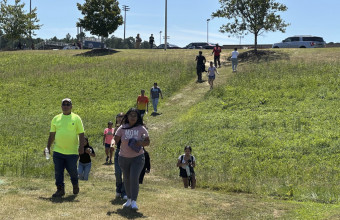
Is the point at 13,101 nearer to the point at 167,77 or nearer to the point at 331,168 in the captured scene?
the point at 167,77

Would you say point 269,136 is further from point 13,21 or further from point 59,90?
point 13,21

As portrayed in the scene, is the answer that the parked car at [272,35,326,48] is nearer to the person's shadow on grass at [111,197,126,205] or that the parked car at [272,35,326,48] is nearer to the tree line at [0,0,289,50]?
the tree line at [0,0,289,50]

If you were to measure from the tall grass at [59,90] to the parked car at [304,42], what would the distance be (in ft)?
47.2

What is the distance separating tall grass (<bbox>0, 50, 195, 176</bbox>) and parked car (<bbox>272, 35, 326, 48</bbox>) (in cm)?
1439

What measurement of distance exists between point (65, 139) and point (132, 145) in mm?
1552

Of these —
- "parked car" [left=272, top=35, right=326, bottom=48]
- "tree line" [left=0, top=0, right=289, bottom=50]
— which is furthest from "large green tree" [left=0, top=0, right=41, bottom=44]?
"parked car" [left=272, top=35, right=326, bottom=48]

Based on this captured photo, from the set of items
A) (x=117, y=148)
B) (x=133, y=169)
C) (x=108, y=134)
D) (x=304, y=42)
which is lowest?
(x=108, y=134)

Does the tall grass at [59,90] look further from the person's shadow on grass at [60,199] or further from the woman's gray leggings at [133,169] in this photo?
the woman's gray leggings at [133,169]

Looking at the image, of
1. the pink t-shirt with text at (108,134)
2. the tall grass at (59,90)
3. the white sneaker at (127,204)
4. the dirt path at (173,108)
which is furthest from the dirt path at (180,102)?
the white sneaker at (127,204)

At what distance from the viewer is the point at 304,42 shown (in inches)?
1793

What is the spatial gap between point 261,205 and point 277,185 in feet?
12.5

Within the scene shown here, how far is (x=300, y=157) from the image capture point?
565 inches

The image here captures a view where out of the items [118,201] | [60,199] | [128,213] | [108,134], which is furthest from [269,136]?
[60,199]

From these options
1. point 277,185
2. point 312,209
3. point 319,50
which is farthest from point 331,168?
point 319,50
